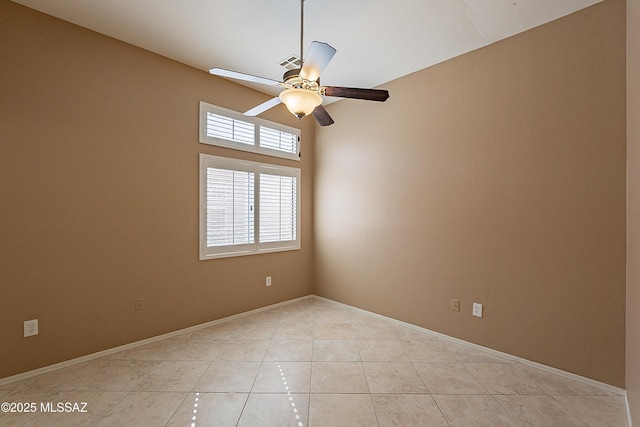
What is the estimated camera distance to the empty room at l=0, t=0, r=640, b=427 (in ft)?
6.82

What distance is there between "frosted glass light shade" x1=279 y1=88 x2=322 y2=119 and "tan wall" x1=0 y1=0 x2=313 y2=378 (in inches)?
68.8

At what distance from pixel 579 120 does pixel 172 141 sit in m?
3.82

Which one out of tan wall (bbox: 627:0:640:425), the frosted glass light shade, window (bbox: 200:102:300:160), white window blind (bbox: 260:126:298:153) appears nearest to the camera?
tan wall (bbox: 627:0:640:425)

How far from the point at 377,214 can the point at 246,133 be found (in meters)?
2.02

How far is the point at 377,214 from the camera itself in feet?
12.2

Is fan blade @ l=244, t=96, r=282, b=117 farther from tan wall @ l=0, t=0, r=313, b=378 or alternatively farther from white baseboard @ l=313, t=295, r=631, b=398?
white baseboard @ l=313, t=295, r=631, b=398

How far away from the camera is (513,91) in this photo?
2.63 meters

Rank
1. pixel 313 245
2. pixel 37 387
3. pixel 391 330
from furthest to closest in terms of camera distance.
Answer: pixel 313 245 < pixel 391 330 < pixel 37 387

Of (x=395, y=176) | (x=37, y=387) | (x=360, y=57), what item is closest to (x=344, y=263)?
(x=395, y=176)

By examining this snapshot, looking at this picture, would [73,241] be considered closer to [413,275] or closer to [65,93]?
[65,93]

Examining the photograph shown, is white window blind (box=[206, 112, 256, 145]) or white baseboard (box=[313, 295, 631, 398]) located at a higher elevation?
white window blind (box=[206, 112, 256, 145])

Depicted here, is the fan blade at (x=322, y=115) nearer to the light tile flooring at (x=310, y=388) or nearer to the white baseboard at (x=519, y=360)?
the light tile flooring at (x=310, y=388)

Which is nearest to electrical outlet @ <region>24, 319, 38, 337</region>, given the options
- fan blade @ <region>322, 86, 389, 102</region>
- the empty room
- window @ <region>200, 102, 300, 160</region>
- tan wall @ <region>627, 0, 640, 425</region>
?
the empty room

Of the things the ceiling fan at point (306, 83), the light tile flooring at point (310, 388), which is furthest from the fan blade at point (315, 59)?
the light tile flooring at point (310, 388)
